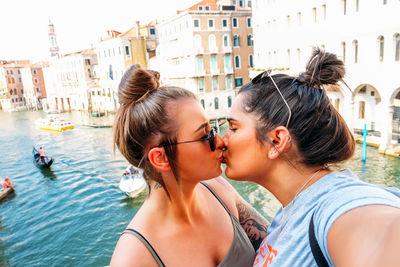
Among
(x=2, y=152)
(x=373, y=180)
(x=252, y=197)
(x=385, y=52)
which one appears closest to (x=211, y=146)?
(x=252, y=197)

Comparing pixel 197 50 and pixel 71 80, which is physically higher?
pixel 197 50

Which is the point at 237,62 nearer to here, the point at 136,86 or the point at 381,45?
the point at 381,45

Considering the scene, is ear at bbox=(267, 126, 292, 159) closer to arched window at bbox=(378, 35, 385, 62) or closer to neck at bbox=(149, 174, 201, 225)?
neck at bbox=(149, 174, 201, 225)

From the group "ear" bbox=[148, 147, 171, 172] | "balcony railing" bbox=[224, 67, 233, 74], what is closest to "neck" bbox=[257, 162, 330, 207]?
"ear" bbox=[148, 147, 171, 172]

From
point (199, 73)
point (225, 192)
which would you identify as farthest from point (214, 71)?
point (225, 192)

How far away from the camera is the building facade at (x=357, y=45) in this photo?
1108 cm

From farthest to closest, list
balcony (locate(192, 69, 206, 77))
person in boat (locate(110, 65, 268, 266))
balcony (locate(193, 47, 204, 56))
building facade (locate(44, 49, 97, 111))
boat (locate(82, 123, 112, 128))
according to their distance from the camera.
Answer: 1. building facade (locate(44, 49, 97, 111))
2. boat (locate(82, 123, 112, 128))
3. balcony (locate(192, 69, 206, 77))
4. balcony (locate(193, 47, 204, 56))
5. person in boat (locate(110, 65, 268, 266))

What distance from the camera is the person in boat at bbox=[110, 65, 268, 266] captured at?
141 centimetres

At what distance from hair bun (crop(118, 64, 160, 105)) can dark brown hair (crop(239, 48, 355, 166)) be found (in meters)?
0.53

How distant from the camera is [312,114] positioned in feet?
3.81

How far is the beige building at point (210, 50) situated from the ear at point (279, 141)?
21.4 meters

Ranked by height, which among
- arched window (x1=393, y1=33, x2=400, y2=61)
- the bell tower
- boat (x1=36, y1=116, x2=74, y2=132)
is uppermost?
the bell tower

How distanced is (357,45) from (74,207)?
13258 millimetres

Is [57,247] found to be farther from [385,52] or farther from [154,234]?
[385,52]
